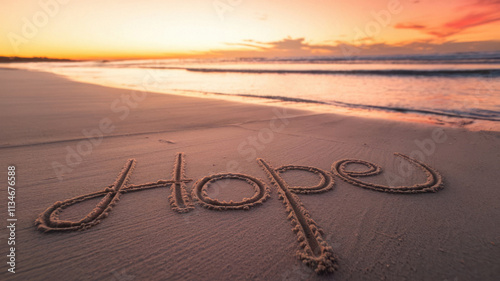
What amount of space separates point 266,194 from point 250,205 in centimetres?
23

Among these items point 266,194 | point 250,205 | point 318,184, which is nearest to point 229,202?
point 250,205

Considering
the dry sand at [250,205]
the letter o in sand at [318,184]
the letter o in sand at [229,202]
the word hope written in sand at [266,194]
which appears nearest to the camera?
the dry sand at [250,205]

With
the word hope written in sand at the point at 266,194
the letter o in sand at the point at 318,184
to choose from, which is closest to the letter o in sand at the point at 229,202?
the word hope written in sand at the point at 266,194

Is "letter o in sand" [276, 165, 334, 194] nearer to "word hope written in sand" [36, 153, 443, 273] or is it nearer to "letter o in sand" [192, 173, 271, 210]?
"word hope written in sand" [36, 153, 443, 273]

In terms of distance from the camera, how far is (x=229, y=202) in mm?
2100

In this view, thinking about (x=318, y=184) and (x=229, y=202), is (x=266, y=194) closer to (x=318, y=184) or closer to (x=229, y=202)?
(x=229, y=202)

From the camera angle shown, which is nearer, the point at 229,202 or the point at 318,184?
the point at 229,202

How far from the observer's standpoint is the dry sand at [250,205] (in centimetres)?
145

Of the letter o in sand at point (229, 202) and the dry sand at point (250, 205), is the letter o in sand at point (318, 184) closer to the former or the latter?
the dry sand at point (250, 205)

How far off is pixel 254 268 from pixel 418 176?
2.20 m

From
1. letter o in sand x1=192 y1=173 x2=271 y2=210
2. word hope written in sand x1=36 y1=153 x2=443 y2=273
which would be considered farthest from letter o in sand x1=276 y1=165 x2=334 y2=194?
letter o in sand x1=192 y1=173 x2=271 y2=210

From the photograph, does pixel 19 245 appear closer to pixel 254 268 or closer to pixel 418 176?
pixel 254 268

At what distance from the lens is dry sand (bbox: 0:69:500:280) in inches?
57.1

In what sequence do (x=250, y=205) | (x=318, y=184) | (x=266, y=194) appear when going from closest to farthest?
(x=250, y=205) → (x=266, y=194) → (x=318, y=184)
